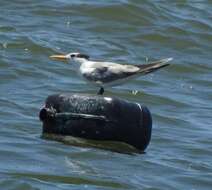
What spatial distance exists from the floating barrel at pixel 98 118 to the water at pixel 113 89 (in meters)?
0.20

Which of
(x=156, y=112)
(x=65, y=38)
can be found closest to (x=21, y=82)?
(x=156, y=112)

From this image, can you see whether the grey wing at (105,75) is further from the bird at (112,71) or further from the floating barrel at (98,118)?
the floating barrel at (98,118)

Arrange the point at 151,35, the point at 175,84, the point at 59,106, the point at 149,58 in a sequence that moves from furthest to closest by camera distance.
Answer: the point at 151,35
the point at 149,58
the point at 175,84
the point at 59,106

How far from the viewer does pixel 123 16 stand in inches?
818

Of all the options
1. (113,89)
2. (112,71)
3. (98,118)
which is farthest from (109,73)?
(113,89)

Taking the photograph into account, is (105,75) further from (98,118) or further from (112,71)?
(98,118)

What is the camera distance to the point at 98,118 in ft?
39.1

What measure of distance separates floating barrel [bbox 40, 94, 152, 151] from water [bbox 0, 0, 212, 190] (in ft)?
0.64

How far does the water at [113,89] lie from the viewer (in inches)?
446

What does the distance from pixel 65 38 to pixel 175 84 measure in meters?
2.66

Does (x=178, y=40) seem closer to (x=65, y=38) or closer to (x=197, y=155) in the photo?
(x=65, y=38)


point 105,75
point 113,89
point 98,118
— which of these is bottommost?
point 113,89

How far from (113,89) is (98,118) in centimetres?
430

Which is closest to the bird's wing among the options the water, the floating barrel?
the floating barrel
